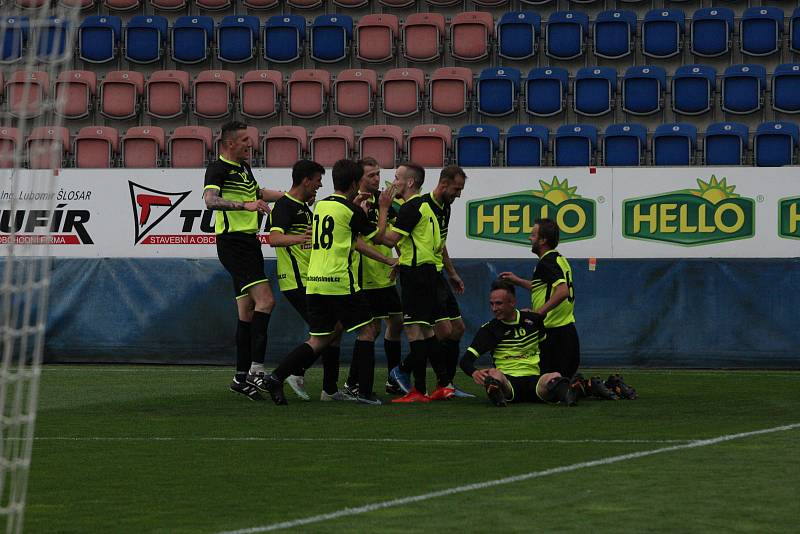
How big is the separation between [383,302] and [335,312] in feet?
3.30

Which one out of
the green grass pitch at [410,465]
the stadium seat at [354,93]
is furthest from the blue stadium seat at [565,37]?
the green grass pitch at [410,465]

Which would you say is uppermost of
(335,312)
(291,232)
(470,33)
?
(470,33)

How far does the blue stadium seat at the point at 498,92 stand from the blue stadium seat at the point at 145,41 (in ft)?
16.7

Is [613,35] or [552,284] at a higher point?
[613,35]

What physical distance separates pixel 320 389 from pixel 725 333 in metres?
5.14

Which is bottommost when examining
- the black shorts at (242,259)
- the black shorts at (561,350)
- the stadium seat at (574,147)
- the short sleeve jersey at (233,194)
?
the black shorts at (561,350)

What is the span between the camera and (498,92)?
62.5ft

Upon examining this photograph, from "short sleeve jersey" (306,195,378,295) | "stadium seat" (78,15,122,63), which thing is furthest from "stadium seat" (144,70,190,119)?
"short sleeve jersey" (306,195,378,295)

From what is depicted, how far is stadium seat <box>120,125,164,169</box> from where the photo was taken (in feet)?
61.3

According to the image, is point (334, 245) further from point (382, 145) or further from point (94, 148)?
point (94, 148)

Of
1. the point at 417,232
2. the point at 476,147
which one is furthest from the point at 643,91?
the point at 417,232

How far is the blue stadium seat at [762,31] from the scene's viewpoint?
63.3 ft

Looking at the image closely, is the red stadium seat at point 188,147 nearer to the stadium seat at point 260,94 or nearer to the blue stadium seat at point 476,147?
the stadium seat at point 260,94

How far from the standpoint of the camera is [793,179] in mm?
15430
